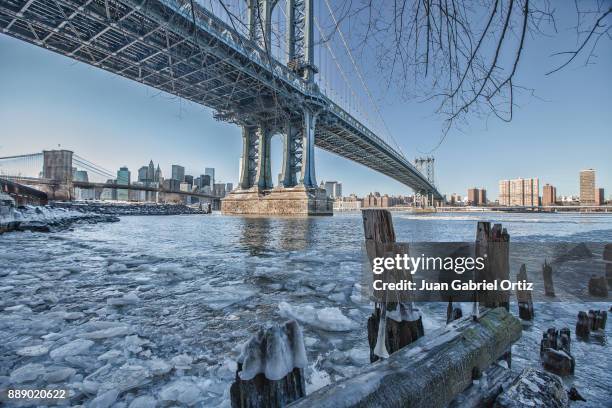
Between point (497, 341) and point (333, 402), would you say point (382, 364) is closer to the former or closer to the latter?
point (333, 402)

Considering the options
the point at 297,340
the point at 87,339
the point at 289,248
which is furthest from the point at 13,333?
the point at 289,248

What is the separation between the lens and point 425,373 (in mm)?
895

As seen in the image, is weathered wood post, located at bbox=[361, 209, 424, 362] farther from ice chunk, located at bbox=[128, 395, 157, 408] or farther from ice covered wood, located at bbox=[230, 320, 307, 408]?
ice chunk, located at bbox=[128, 395, 157, 408]

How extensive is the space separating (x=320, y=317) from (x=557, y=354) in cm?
160

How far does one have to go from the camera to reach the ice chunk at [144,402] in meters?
1.27

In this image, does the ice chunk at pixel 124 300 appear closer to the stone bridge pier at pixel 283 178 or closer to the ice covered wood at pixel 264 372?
the ice covered wood at pixel 264 372

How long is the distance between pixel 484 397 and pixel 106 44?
79.0ft

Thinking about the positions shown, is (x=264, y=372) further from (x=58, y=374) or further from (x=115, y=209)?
(x=115, y=209)

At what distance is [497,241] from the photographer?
2.05 metres

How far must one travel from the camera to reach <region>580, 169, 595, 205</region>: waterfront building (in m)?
50.3

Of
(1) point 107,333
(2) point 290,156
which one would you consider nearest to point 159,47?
(2) point 290,156

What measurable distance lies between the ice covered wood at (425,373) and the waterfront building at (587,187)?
71.6 m

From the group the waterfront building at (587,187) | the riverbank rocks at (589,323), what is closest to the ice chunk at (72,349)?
the riverbank rocks at (589,323)

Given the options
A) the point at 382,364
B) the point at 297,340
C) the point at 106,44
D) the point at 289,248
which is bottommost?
the point at 289,248
